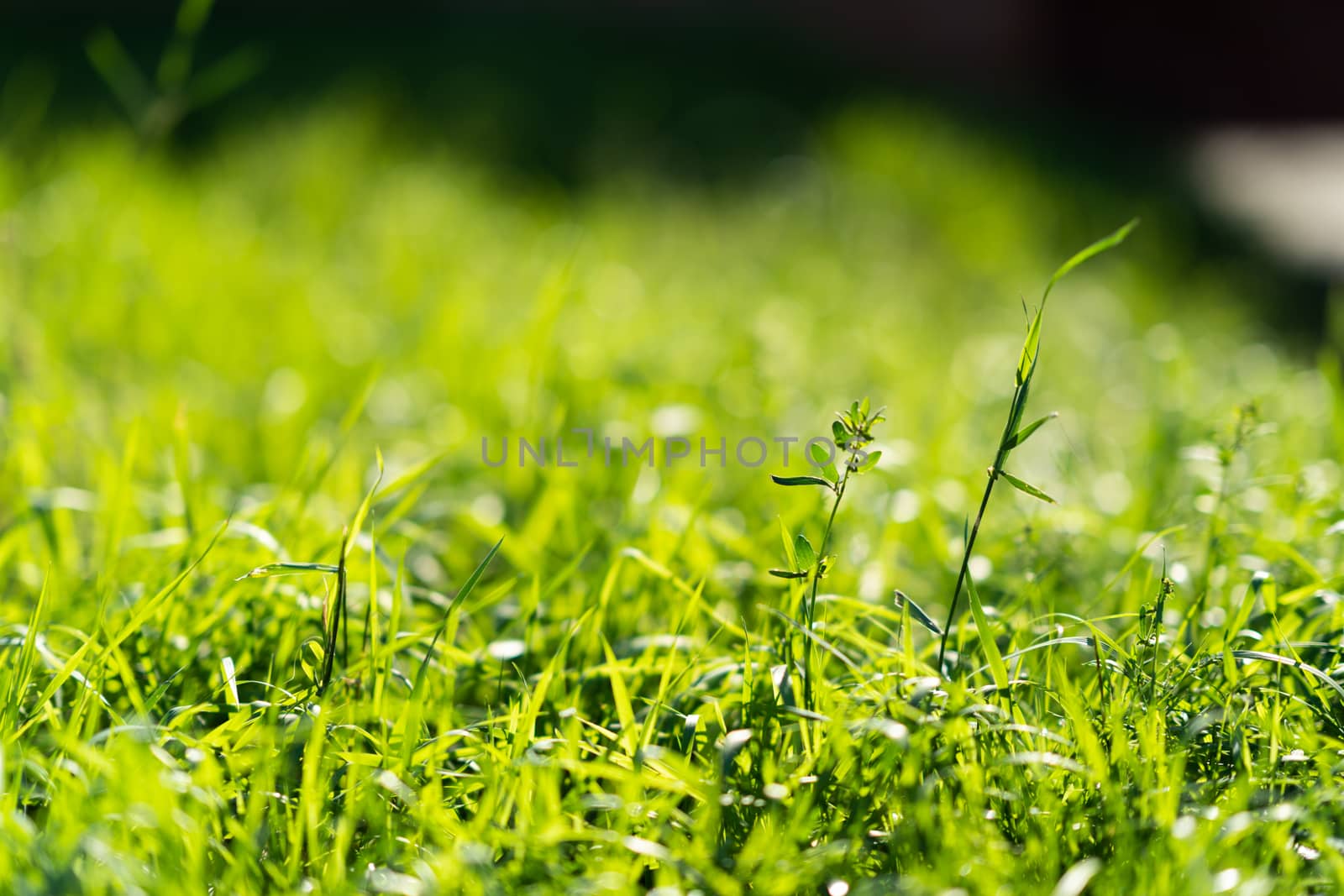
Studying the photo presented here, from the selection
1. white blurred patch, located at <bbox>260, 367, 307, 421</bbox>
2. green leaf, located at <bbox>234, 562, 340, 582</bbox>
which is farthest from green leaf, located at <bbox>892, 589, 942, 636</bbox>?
white blurred patch, located at <bbox>260, 367, 307, 421</bbox>

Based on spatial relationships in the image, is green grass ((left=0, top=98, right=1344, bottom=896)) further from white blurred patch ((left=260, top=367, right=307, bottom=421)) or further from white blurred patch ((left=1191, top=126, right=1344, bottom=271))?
white blurred patch ((left=1191, top=126, right=1344, bottom=271))

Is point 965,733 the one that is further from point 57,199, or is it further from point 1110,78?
point 1110,78

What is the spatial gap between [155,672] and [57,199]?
7.37ft

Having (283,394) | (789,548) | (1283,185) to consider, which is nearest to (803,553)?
(789,548)

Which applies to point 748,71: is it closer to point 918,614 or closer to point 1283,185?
point 1283,185

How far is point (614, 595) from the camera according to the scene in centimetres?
144

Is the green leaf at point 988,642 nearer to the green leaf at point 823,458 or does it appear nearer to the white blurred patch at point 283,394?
the green leaf at point 823,458

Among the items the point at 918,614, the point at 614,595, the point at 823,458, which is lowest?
the point at 614,595

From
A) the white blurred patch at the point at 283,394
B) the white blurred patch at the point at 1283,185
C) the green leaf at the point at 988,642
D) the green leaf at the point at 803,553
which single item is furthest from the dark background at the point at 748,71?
the green leaf at the point at 803,553

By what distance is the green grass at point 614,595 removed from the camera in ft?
3.29

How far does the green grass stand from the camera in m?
1.00

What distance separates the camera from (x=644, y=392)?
221cm

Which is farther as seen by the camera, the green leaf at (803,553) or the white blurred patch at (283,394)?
the white blurred patch at (283,394)

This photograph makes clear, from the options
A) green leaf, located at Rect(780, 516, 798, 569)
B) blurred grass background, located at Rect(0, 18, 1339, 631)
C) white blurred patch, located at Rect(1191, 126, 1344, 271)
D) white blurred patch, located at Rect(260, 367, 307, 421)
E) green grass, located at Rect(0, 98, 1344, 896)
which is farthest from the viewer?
white blurred patch, located at Rect(1191, 126, 1344, 271)
